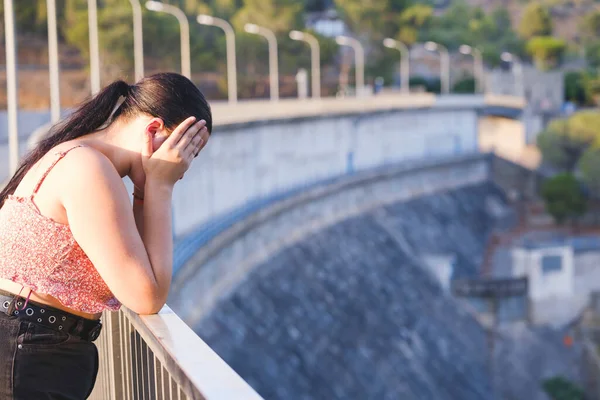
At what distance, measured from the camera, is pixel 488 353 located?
32.0 meters

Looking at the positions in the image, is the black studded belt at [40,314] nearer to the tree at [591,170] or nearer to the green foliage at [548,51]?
the tree at [591,170]

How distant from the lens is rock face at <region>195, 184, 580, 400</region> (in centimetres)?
2186

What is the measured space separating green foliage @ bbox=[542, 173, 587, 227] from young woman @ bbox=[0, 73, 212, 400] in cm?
4286

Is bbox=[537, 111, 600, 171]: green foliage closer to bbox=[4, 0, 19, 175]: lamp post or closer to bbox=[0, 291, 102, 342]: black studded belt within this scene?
bbox=[4, 0, 19, 175]: lamp post

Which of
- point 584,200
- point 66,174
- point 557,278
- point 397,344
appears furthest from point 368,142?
point 66,174

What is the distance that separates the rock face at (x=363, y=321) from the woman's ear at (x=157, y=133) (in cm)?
1669

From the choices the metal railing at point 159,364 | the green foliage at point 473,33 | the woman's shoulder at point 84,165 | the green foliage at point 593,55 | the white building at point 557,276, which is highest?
the woman's shoulder at point 84,165

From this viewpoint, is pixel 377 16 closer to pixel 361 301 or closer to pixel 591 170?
pixel 591 170

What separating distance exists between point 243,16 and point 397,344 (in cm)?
2910

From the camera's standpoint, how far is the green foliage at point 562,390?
Result: 2997cm

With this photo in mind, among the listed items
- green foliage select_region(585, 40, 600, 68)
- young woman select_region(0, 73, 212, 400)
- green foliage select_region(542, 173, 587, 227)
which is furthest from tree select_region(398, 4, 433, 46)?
young woman select_region(0, 73, 212, 400)

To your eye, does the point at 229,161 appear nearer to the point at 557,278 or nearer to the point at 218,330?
the point at 218,330

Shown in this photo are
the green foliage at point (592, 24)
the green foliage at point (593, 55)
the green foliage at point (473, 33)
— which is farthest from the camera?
the green foliage at point (592, 24)

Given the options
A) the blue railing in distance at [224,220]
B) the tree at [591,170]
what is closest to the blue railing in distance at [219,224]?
the blue railing in distance at [224,220]
